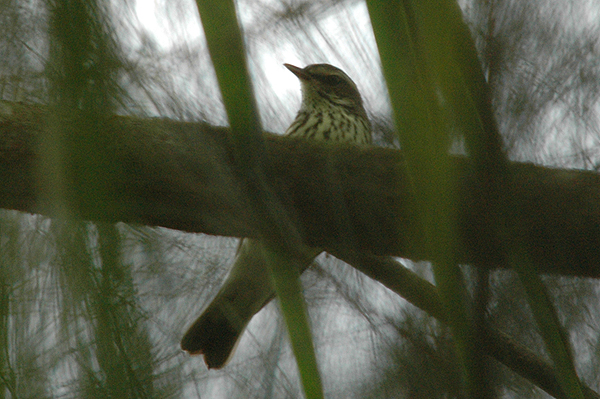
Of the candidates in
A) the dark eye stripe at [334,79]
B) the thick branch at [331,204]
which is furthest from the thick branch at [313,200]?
the dark eye stripe at [334,79]

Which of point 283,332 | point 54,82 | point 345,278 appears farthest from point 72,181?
point 345,278

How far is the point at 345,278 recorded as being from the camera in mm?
1165

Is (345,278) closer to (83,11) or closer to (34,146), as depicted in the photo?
(83,11)

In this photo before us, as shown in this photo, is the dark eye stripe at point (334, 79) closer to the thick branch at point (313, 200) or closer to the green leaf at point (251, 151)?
the thick branch at point (313, 200)

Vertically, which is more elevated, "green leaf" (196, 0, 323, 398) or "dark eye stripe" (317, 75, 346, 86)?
"dark eye stripe" (317, 75, 346, 86)

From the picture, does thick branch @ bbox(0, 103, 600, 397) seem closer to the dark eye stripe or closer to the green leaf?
the green leaf

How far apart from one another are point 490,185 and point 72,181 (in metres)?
0.54

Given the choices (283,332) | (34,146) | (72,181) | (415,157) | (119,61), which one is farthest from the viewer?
(34,146)

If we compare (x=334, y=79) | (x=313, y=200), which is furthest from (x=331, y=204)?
(x=334, y=79)

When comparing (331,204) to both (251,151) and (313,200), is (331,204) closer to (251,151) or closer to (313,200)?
(313,200)

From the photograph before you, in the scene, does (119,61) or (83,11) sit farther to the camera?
(119,61)

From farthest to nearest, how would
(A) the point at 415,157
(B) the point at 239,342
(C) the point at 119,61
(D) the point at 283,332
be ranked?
1. (B) the point at 239,342
2. (D) the point at 283,332
3. (C) the point at 119,61
4. (A) the point at 415,157

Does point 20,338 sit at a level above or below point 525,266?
above

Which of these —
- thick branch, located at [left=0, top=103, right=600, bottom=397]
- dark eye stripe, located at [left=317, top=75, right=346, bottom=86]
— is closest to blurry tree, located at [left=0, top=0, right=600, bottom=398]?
thick branch, located at [left=0, top=103, right=600, bottom=397]
